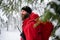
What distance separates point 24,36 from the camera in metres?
2.48

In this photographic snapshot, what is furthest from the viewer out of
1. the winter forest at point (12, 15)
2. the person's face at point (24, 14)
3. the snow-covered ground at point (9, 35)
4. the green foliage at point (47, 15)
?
the snow-covered ground at point (9, 35)

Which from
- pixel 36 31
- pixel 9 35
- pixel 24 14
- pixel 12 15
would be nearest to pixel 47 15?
pixel 36 31

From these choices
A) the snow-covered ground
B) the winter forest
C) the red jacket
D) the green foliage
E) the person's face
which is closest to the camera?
the green foliage

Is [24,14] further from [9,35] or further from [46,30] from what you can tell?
[9,35]

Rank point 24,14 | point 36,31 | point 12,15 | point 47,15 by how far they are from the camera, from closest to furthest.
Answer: point 47,15 → point 36,31 → point 24,14 → point 12,15

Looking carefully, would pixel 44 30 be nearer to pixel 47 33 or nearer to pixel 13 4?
pixel 47 33

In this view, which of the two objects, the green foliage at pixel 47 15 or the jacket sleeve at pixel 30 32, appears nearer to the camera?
the green foliage at pixel 47 15

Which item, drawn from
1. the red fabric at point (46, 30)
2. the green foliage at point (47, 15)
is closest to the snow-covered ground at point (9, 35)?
the red fabric at point (46, 30)

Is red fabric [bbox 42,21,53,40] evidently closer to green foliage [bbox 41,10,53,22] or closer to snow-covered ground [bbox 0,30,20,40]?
green foliage [bbox 41,10,53,22]

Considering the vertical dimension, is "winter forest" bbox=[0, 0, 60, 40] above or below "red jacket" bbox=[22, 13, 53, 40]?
below

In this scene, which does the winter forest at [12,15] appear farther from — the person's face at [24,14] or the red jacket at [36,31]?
the red jacket at [36,31]

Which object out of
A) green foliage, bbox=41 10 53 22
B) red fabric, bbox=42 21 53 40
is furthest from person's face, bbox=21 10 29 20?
green foliage, bbox=41 10 53 22

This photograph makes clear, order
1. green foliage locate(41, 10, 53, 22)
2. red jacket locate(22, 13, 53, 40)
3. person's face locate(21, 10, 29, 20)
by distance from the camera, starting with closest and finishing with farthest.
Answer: green foliage locate(41, 10, 53, 22) < red jacket locate(22, 13, 53, 40) < person's face locate(21, 10, 29, 20)

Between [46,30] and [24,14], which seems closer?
[46,30]
